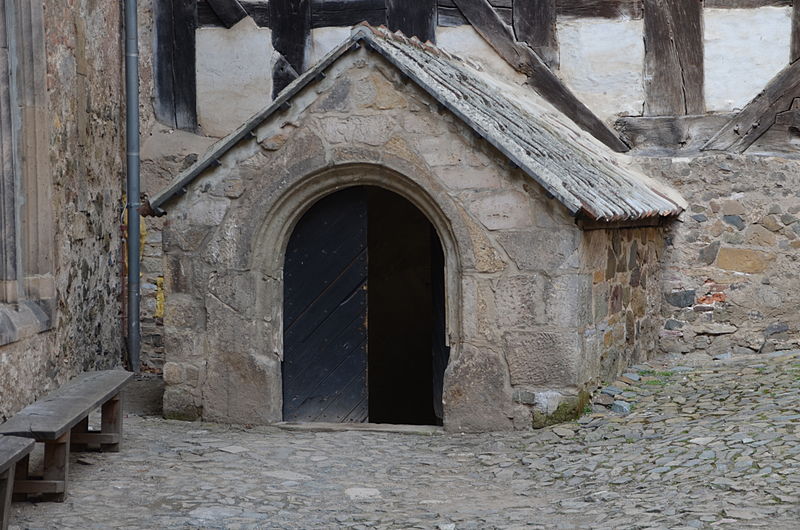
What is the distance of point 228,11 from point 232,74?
1.78ft

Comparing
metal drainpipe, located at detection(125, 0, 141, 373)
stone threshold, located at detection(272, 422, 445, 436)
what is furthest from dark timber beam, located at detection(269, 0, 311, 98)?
stone threshold, located at detection(272, 422, 445, 436)

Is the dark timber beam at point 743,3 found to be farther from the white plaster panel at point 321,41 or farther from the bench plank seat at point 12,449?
the bench plank seat at point 12,449

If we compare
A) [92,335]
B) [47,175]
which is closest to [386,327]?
[92,335]

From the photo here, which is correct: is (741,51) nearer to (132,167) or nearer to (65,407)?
(132,167)

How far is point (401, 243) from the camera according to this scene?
1146 cm

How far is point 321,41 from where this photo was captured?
9539mm

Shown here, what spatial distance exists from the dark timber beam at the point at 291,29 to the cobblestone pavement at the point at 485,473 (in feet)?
11.2

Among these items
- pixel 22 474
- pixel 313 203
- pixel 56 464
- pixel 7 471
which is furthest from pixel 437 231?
pixel 7 471

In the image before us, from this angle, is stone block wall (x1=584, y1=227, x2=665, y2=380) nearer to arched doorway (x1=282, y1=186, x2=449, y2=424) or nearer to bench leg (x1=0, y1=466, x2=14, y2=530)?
arched doorway (x1=282, y1=186, x2=449, y2=424)

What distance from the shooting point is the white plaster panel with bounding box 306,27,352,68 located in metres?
9.52

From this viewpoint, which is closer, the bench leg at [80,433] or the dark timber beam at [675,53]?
the bench leg at [80,433]

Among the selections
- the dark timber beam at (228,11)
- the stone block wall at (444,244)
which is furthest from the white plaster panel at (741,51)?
the dark timber beam at (228,11)

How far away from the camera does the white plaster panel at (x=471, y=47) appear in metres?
9.40

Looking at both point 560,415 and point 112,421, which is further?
point 560,415
